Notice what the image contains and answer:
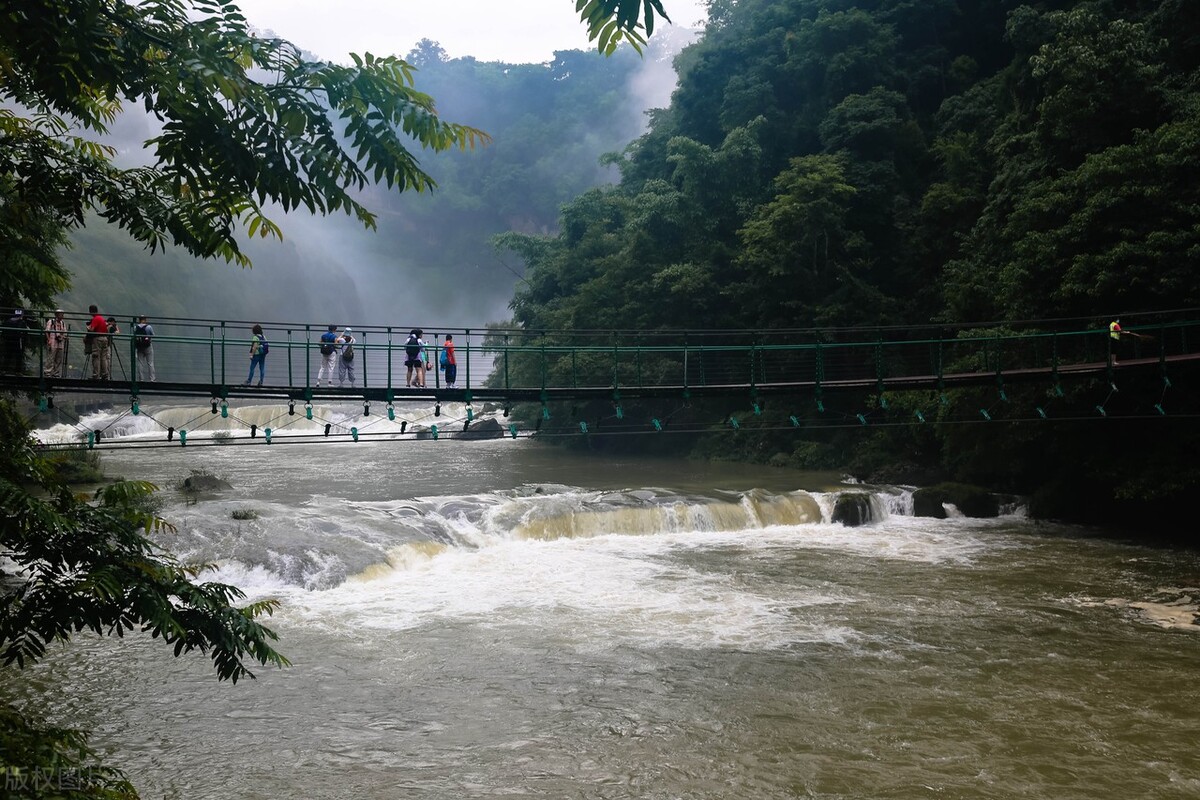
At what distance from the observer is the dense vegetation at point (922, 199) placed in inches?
517

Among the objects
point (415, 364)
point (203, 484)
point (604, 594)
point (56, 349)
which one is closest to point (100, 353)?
point (56, 349)

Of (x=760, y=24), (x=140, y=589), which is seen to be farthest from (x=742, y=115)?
(x=140, y=589)

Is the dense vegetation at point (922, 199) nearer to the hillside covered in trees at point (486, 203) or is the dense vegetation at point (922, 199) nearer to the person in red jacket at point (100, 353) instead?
the person in red jacket at point (100, 353)

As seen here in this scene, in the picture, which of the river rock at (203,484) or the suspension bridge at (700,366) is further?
the river rock at (203,484)

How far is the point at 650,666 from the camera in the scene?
8.24 meters

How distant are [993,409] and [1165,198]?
12.1 feet

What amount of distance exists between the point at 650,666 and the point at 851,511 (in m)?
7.81

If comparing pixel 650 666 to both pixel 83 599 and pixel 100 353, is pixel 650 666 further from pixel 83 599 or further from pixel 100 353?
pixel 83 599

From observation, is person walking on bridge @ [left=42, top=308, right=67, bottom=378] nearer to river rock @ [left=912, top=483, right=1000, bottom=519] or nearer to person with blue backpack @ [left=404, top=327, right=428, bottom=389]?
person with blue backpack @ [left=404, top=327, right=428, bottom=389]

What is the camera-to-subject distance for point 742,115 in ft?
84.7

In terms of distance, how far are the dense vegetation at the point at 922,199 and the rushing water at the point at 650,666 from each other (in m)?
3.26

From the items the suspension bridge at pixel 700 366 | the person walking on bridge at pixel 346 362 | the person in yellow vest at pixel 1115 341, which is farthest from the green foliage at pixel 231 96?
the person in yellow vest at pixel 1115 341

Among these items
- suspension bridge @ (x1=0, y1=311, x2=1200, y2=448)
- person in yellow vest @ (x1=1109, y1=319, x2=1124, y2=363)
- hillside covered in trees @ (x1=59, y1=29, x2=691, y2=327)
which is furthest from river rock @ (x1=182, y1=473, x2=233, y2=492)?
hillside covered in trees @ (x1=59, y1=29, x2=691, y2=327)

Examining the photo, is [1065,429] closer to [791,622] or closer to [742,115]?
[791,622]
